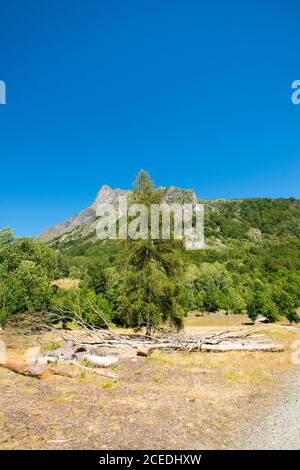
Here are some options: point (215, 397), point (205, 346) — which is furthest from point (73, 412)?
point (205, 346)

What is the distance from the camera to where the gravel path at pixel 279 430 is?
7891 mm

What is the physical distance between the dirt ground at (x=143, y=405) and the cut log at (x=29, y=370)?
0.28 meters

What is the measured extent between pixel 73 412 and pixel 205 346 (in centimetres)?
1299

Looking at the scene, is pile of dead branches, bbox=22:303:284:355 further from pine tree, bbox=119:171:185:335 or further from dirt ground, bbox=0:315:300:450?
dirt ground, bbox=0:315:300:450

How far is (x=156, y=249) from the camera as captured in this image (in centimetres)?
2580

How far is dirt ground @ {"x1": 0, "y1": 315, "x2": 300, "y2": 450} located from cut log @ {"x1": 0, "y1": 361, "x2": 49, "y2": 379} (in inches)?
10.9

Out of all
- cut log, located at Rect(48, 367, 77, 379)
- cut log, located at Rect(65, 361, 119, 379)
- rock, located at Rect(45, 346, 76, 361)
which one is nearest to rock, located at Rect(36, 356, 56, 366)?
rock, located at Rect(45, 346, 76, 361)

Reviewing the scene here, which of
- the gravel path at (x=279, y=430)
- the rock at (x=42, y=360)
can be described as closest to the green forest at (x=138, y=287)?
the rock at (x=42, y=360)

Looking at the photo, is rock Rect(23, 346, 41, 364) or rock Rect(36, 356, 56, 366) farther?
rock Rect(23, 346, 41, 364)

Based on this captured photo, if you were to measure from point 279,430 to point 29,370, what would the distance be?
9.82 m

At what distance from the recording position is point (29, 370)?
13.9 metres

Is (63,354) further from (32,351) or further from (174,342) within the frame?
(174,342)

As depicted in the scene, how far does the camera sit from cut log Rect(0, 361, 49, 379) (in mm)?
13602
